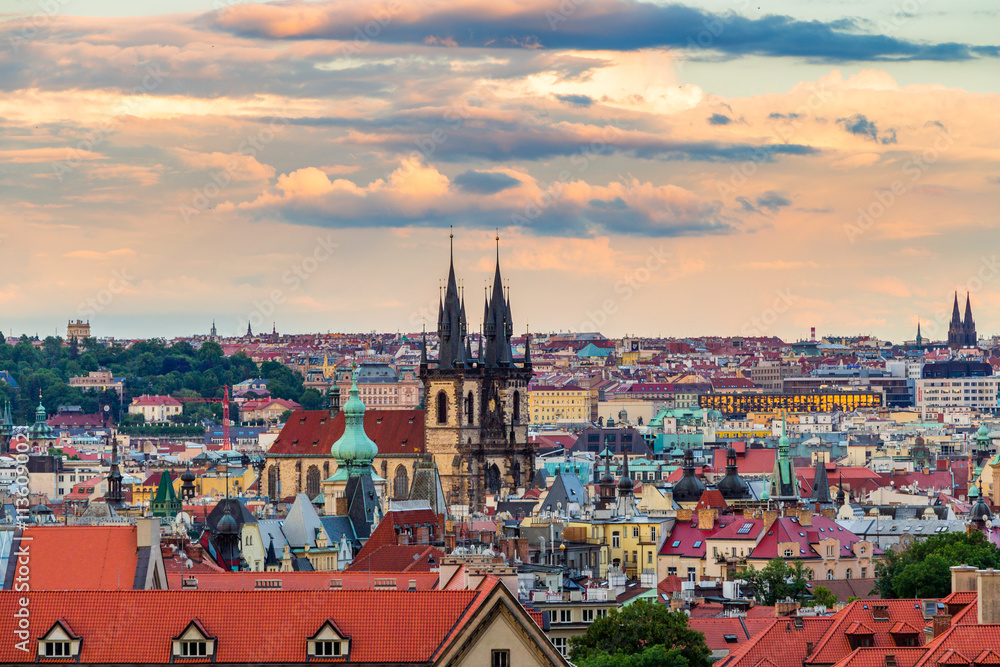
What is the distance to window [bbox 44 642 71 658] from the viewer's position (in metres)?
31.8

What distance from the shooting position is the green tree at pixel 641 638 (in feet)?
139

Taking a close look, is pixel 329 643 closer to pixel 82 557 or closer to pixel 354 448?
pixel 82 557

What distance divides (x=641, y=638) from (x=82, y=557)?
10072 millimetres

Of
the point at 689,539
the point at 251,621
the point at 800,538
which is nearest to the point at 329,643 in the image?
the point at 251,621

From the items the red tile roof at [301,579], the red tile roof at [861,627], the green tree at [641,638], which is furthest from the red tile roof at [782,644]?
the red tile roof at [301,579]

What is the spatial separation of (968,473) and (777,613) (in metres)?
95.8

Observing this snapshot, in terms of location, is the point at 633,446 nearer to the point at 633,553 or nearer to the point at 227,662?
the point at 633,553

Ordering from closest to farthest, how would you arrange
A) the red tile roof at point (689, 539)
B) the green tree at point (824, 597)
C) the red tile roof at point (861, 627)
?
1. the red tile roof at point (861, 627)
2. the green tree at point (824, 597)
3. the red tile roof at point (689, 539)

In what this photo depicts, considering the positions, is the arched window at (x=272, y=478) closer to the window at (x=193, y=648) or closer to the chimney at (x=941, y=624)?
the chimney at (x=941, y=624)

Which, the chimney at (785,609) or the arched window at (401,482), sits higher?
the chimney at (785,609)

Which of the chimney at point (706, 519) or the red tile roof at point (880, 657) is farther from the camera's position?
the chimney at point (706, 519)

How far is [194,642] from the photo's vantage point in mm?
31766

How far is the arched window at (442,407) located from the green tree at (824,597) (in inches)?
2057

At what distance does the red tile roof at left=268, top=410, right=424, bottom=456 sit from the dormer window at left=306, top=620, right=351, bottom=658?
276ft
